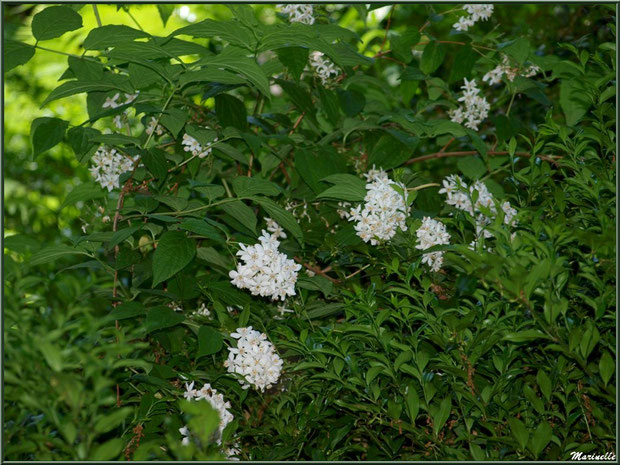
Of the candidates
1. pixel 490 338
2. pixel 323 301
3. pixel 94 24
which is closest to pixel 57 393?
pixel 490 338

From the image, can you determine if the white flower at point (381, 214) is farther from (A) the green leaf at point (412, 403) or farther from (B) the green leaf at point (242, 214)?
(A) the green leaf at point (412, 403)

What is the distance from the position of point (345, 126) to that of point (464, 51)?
1.66ft

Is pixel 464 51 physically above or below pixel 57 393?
below

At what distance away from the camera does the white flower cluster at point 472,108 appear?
Answer: 7.73 ft

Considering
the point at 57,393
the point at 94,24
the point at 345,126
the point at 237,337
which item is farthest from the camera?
the point at 94,24

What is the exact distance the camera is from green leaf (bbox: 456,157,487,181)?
2.27m

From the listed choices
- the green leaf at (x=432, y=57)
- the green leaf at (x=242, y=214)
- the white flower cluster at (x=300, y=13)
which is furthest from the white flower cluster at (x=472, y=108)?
the green leaf at (x=242, y=214)

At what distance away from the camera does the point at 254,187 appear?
5.80 feet

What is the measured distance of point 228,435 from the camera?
1343mm

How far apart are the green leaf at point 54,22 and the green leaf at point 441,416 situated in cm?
145

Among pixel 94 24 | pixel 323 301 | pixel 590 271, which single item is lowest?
pixel 94 24

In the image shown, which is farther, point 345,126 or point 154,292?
point 345,126

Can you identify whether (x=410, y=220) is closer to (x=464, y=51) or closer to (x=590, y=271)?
(x=590, y=271)

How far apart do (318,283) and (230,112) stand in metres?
0.58
